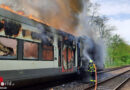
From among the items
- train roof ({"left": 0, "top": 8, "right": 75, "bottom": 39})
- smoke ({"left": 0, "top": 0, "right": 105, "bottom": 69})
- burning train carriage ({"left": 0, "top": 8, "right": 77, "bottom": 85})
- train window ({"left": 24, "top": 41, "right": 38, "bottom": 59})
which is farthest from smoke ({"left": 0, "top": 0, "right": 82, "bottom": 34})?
train window ({"left": 24, "top": 41, "right": 38, "bottom": 59})

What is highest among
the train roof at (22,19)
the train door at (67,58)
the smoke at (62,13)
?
the smoke at (62,13)

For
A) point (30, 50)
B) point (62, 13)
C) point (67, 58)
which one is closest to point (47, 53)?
point (30, 50)

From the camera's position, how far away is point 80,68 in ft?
30.1

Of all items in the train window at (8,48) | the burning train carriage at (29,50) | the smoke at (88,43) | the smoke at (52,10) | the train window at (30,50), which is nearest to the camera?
the train window at (8,48)

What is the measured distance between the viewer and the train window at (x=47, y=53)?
20.8 feet

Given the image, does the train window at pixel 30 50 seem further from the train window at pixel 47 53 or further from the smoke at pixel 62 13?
the smoke at pixel 62 13

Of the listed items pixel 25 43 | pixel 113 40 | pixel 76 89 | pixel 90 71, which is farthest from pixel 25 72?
pixel 113 40

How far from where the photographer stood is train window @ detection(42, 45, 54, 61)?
250 inches

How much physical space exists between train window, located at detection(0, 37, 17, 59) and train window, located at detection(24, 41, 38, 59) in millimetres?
485

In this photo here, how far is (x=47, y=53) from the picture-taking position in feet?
21.5

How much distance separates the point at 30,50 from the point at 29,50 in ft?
0.22

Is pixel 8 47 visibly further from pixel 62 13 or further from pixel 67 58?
pixel 62 13

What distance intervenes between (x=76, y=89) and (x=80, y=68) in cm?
221

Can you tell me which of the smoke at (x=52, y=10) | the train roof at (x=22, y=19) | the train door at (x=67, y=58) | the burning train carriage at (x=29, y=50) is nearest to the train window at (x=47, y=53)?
the burning train carriage at (x=29, y=50)
